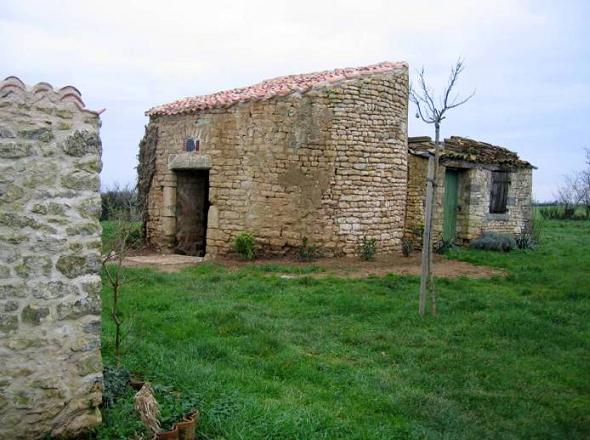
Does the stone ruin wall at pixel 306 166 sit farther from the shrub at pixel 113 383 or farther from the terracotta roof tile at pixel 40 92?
the terracotta roof tile at pixel 40 92

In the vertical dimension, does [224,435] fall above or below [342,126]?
below

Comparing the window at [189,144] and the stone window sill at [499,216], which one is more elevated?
the window at [189,144]

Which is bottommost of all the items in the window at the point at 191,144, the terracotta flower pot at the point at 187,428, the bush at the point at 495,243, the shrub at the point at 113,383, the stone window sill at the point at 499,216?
the terracotta flower pot at the point at 187,428

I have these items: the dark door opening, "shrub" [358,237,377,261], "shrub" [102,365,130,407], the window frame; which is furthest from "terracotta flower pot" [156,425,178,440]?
the window frame

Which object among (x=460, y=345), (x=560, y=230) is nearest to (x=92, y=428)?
(x=460, y=345)

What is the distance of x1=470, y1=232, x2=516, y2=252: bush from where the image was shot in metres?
14.4

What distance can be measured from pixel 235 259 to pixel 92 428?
7769 millimetres

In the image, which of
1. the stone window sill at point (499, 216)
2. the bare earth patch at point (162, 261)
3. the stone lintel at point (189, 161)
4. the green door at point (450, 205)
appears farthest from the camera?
the stone window sill at point (499, 216)

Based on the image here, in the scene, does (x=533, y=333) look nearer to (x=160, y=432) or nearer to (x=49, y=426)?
(x=160, y=432)

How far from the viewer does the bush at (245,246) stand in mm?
11477

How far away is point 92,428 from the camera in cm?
391

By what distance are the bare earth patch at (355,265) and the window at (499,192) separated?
13.4ft

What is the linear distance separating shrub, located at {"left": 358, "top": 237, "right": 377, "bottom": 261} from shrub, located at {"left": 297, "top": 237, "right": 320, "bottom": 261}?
37.4 inches

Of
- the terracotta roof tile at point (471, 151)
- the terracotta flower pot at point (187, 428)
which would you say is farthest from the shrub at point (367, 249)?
the terracotta flower pot at point (187, 428)
